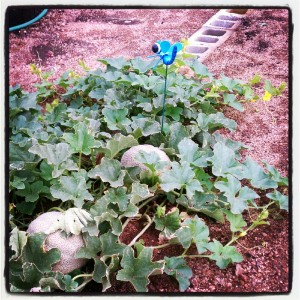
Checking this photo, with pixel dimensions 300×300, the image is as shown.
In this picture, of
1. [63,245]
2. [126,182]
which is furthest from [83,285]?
[126,182]

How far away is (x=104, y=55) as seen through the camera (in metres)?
2.08

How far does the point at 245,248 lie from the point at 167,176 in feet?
0.98

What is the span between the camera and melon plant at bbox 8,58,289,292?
135cm

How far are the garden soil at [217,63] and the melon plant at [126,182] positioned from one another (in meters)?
0.04

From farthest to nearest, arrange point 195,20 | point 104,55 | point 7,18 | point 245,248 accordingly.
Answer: point 104,55 < point 195,20 < point 245,248 < point 7,18

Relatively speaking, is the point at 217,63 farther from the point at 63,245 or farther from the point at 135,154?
the point at 63,245

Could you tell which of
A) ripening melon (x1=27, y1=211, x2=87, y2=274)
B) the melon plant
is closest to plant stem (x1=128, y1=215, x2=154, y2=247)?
the melon plant

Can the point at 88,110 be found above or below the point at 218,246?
above

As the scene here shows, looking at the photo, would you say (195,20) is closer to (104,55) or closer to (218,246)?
(104,55)

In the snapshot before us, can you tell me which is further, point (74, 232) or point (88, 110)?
point (88, 110)

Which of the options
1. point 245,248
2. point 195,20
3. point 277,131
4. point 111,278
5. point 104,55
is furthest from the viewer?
point 104,55


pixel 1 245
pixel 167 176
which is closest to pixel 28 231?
pixel 1 245

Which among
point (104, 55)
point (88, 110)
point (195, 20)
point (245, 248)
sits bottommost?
point (245, 248)

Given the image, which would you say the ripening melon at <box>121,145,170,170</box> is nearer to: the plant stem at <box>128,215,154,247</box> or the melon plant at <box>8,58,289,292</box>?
the melon plant at <box>8,58,289,292</box>
